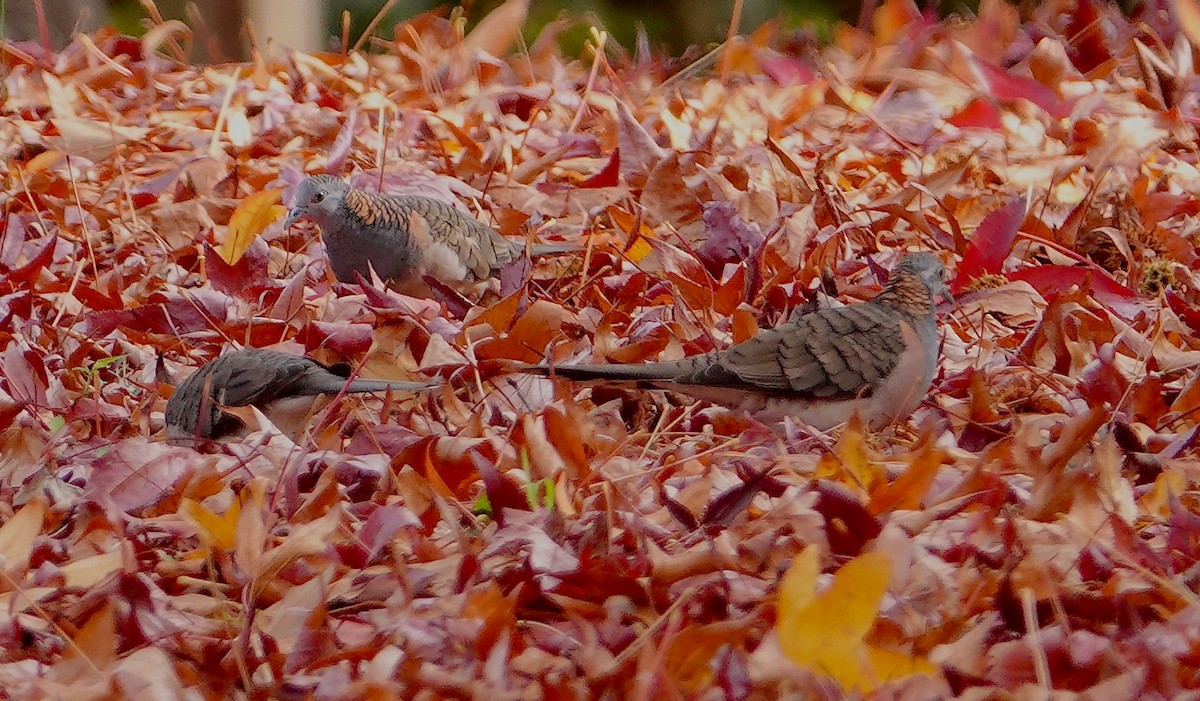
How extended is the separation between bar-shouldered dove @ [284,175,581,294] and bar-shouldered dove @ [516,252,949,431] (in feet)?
3.52

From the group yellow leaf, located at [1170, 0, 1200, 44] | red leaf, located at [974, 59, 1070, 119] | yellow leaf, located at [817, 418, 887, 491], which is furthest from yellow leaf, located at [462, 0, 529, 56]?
yellow leaf, located at [817, 418, 887, 491]

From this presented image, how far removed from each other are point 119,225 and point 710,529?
276 centimetres

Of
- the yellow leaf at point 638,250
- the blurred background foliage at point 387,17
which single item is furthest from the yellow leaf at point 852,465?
the blurred background foliage at point 387,17

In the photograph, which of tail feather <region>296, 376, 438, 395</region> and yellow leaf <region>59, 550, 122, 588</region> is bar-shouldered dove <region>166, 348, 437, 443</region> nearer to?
tail feather <region>296, 376, 438, 395</region>

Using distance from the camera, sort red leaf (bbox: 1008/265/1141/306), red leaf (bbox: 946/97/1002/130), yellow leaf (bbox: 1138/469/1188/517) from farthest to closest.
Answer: red leaf (bbox: 946/97/1002/130)
red leaf (bbox: 1008/265/1141/306)
yellow leaf (bbox: 1138/469/1188/517)

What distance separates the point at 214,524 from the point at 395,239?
2.03 m

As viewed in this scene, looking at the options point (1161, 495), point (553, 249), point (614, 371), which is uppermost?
point (1161, 495)

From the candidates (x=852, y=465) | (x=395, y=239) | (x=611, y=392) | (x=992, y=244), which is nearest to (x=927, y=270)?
(x=992, y=244)

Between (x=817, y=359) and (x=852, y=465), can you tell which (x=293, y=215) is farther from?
(x=852, y=465)

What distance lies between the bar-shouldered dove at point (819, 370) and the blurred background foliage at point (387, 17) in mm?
4252

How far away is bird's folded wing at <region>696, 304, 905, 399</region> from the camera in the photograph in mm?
2980

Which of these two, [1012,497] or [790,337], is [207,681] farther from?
[790,337]

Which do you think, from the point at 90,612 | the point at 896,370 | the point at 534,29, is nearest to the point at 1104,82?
the point at 896,370

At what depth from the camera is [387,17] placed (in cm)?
844
